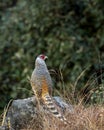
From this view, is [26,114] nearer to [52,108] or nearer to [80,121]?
[52,108]

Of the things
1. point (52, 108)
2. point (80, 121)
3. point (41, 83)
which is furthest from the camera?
point (41, 83)

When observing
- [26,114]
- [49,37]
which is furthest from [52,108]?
[49,37]

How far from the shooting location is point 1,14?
1455cm

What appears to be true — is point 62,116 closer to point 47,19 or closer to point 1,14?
point 47,19

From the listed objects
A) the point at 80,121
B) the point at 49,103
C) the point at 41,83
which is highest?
the point at 41,83

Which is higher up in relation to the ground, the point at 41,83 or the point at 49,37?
the point at 41,83

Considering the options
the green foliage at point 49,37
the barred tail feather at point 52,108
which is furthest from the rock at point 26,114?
the green foliage at point 49,37

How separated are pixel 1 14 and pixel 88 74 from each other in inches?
104

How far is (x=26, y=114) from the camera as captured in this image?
789 cm

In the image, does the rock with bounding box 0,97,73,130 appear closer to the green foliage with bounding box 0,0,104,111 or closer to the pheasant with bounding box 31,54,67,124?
the pheasant with bounding box 31,54,67,124

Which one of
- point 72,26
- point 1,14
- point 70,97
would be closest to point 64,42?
point 72,26

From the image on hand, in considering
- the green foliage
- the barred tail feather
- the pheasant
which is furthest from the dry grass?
the green foliage

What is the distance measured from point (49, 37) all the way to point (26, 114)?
5.81 meters

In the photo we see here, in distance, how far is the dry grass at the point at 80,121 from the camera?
7.38 m
